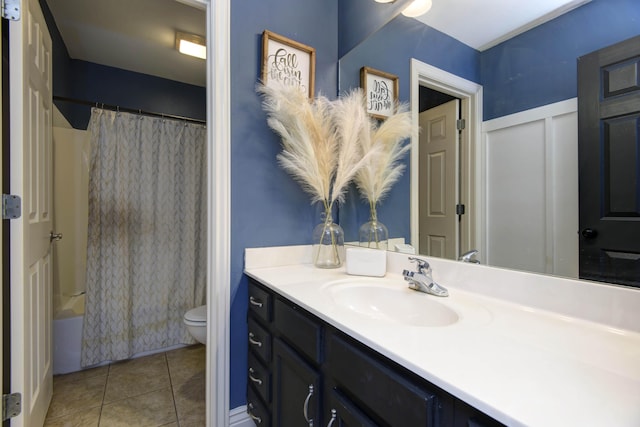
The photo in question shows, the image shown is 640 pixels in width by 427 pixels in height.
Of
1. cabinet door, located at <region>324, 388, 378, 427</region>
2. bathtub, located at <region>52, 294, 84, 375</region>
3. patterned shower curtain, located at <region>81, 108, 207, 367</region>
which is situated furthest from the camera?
patterned shower curtain, located at <region>81, 108, 207, 367</region>

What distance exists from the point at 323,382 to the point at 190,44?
2.69 m

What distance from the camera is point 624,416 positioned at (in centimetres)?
39

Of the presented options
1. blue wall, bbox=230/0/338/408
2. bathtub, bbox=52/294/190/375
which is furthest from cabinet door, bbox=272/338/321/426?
bathtub, bbox=52/294/190/375

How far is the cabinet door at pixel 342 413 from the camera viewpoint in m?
0.67

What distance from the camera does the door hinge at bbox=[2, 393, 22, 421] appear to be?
3.65 ft

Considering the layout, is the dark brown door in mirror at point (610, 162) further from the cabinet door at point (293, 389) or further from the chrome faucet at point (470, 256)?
the cabinet door at point (293, 389)

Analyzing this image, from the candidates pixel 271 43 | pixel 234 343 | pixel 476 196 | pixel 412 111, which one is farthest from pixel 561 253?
pixel 271 43

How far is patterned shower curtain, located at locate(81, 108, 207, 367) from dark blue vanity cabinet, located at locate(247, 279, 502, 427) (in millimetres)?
1333

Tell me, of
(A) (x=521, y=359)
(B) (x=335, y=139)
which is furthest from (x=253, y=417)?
(B) (x=335, y=139)

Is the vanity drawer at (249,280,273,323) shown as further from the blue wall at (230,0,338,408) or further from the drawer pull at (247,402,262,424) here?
the drawer pull at (247,402,262,424)

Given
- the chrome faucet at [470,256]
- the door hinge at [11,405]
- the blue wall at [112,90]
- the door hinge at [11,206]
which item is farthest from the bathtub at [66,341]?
the chrome faucet at [470,256]

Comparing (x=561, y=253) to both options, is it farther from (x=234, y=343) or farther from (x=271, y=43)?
(x=271, y=43)

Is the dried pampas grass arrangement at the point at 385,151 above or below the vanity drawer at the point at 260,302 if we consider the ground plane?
above

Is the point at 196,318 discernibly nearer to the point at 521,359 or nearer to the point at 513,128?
the point at 521,359
